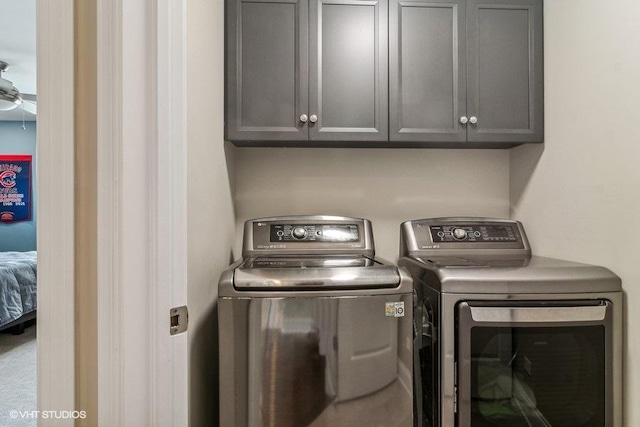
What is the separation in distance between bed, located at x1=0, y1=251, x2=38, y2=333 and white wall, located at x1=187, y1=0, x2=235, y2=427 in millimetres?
2787

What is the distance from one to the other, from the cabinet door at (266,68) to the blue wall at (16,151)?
5.15 meters

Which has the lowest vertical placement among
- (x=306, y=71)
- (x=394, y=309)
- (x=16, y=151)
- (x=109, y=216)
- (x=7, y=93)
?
(x=394, y=309)

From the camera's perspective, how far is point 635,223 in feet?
3.66

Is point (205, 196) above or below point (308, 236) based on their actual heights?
above

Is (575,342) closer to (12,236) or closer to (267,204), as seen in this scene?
(267,204)

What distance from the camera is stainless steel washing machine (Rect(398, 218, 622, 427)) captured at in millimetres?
1134

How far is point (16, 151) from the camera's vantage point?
4.96 m

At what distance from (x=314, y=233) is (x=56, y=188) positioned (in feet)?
3.60

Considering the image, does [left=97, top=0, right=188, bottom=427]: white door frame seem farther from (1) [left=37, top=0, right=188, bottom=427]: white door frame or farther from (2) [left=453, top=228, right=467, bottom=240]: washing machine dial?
(2) [left=453, top=228, right=467, bottom=240]: washing machine dial

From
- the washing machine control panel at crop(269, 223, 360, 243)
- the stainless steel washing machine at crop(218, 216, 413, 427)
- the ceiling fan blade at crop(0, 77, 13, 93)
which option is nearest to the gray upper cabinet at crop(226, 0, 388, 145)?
the washing machine control panel at crop(269, 223, 360, 243)

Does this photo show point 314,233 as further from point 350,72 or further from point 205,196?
point 350,72

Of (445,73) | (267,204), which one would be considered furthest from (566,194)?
(267,204)

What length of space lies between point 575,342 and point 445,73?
1174mm

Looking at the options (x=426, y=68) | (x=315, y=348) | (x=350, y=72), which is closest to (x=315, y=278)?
(x=315, y=348)
